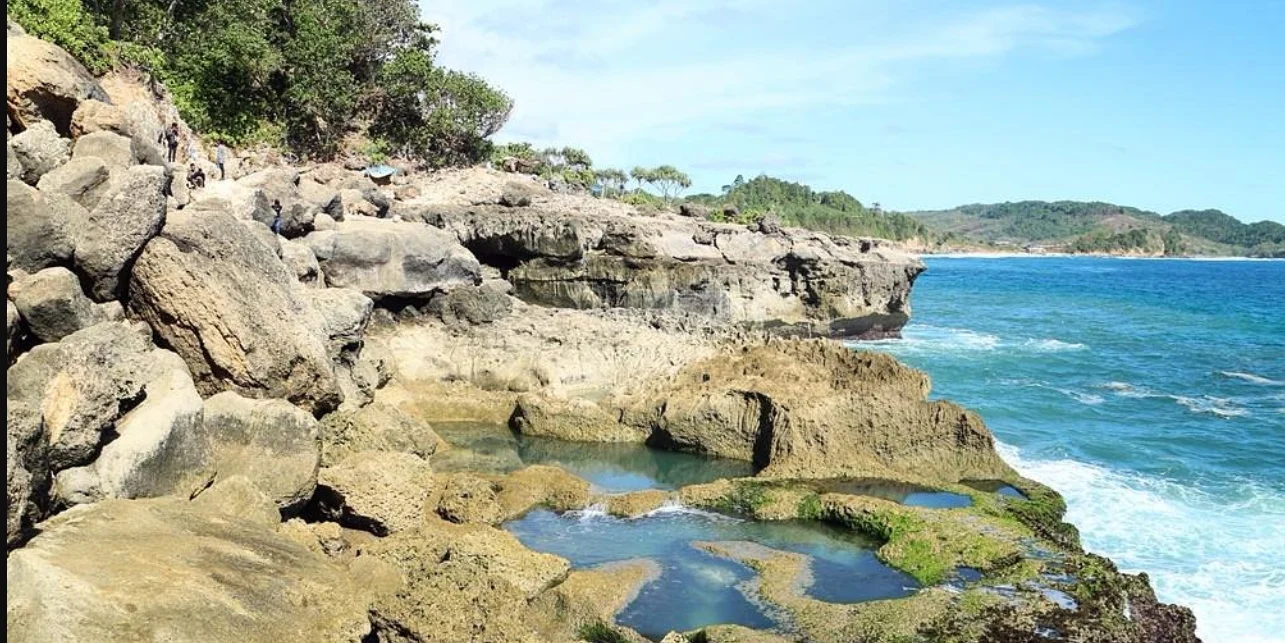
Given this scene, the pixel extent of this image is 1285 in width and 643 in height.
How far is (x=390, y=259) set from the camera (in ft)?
99.2

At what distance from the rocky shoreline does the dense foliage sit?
56.8 feet

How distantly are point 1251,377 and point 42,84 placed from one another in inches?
1736

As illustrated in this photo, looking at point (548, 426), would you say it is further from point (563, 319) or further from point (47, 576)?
point (47, 576)

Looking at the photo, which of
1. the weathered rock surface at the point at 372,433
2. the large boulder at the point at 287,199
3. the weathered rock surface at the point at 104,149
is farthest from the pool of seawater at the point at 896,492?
the large boulder at the point at 287,199

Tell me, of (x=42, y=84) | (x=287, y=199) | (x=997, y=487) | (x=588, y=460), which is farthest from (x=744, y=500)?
(x=287, y=199)

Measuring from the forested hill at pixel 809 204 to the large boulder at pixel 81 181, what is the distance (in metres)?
137

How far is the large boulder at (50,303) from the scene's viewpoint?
13.2m

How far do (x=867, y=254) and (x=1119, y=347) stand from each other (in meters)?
13.9

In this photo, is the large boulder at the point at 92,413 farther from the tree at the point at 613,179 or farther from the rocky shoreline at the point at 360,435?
the tree at the point at 613,179

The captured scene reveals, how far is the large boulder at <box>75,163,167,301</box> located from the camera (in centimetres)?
1538

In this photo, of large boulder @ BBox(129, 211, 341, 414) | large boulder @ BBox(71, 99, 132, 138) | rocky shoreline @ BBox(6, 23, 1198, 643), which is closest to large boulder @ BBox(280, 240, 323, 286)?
rocky shoreline @ BBox(6, 23, 1198, 643)

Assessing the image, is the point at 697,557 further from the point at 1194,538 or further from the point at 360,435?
the point at 1194,538

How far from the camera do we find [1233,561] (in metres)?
18.4

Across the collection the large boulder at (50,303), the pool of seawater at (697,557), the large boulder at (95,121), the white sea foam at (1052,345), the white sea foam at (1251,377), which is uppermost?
the large boulder at (95,121)
